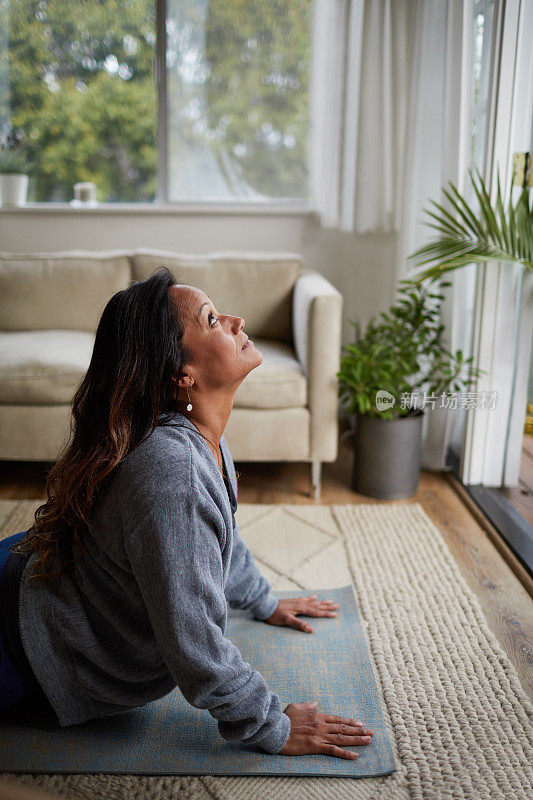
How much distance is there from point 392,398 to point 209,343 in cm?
138

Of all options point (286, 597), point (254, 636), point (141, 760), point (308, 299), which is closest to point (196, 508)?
point (141, 760)

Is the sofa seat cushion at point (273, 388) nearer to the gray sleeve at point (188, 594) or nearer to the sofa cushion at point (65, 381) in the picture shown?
the sofa cushion at point (65, 381)

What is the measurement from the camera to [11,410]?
2494 mm

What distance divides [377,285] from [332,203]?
0.47m

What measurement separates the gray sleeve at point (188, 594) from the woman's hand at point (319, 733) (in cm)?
19

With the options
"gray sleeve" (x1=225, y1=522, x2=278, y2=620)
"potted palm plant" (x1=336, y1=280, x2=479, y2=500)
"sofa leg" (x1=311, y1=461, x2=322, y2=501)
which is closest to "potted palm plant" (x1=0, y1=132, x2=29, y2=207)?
"potted palm plant" (x1=336, y1=280, x2=479, y2=500)

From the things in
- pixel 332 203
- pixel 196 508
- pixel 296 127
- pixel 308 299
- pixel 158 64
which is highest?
pixel 158 64

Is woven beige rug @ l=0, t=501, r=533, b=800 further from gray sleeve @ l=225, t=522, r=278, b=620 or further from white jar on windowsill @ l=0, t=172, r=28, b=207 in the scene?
white jar on windowsill @ l=0, t=172, r=28, b=207

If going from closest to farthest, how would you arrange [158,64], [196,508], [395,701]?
[196,508], [395,701], [158,64]

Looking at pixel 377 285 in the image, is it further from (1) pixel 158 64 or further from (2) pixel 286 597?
(2) pixel 286 597

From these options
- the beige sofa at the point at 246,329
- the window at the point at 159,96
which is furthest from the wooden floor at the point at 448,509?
the window at the point at 159,96

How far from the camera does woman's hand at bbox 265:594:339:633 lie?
1686mm

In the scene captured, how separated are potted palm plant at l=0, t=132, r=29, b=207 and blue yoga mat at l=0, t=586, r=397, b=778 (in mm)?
2622

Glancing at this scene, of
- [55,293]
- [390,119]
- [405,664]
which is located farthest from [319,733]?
[390,119]
